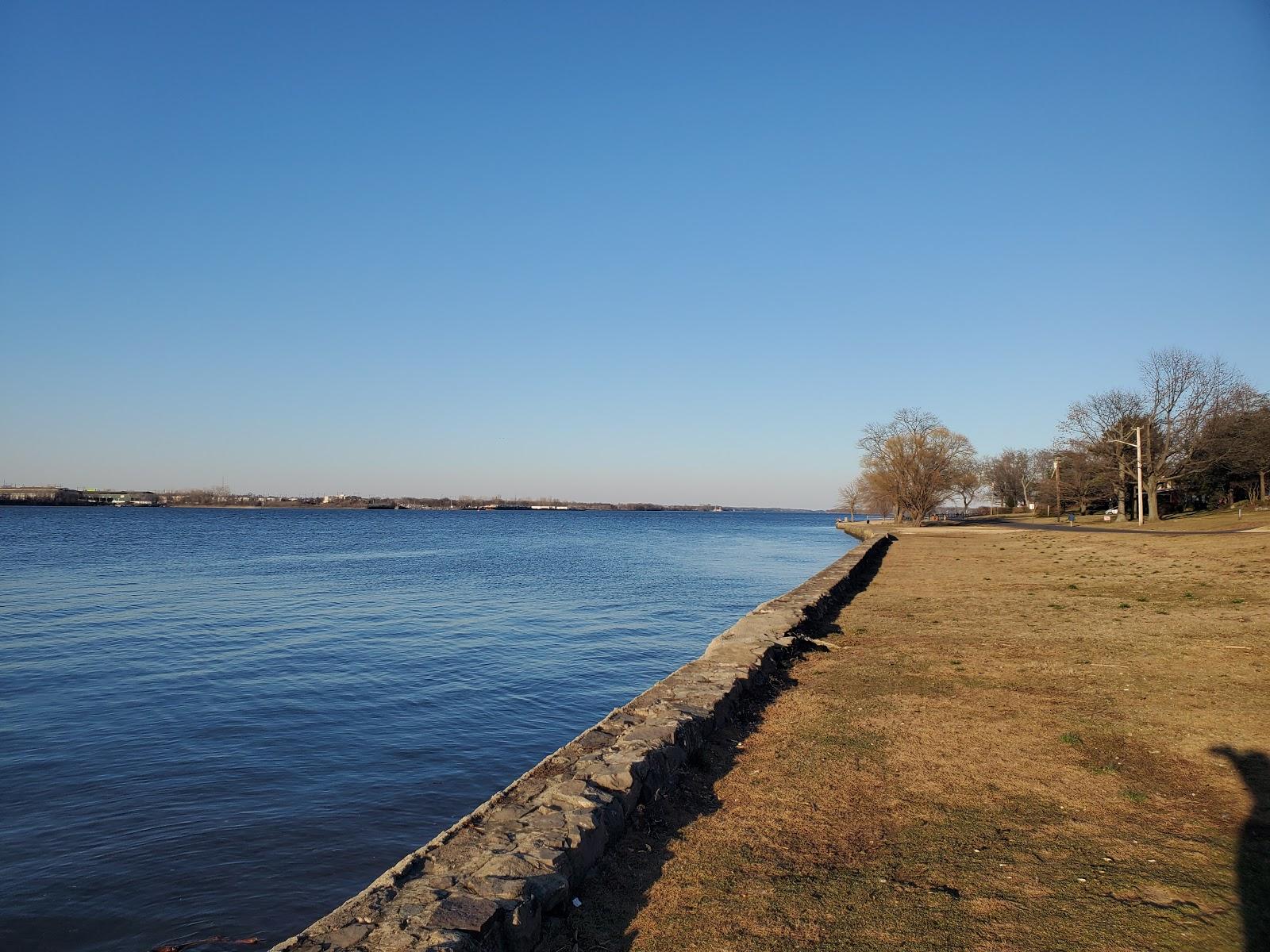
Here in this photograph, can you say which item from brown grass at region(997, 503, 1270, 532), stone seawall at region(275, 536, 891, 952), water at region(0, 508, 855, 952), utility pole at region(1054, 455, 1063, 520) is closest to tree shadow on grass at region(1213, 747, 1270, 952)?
stone seawall at region(275, 536, 891, 952)

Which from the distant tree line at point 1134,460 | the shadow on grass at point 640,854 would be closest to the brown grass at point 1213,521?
the distant tree line at point 1134,460

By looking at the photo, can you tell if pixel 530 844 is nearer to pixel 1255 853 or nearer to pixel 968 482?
pixel 1255 853

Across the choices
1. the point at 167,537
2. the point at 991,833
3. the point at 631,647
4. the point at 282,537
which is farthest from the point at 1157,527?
the point at 167,537

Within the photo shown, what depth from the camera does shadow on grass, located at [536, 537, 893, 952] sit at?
3.84 meters

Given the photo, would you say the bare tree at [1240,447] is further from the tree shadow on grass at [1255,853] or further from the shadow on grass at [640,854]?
the shadow on grass at [640,854]

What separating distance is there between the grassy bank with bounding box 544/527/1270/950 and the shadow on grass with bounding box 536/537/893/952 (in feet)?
0.05

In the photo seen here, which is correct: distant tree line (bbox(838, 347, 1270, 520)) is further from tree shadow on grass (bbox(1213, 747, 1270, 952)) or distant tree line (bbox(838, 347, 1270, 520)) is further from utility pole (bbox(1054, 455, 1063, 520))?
tree shadow on grass (bbox(1213, 747, 1270, 952))

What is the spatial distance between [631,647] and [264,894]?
32.2ft

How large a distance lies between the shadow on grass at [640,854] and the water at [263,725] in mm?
2250

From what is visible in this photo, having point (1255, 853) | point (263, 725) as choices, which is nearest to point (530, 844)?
point (1255, 853)

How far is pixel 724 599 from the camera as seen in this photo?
918 inches

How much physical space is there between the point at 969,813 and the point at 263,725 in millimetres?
8470

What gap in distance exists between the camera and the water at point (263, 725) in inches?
225

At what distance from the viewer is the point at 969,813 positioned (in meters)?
5.11
